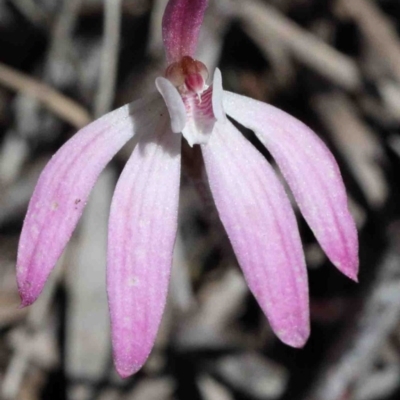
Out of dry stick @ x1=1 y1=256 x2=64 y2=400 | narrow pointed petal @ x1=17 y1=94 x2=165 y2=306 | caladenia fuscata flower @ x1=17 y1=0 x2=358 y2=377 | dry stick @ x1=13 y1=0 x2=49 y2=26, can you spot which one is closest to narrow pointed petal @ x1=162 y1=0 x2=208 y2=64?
caladenia fuscata flower @ x1=17 y1=0 x2=358 y2=377

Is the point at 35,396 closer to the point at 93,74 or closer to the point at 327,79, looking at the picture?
the point at 93,74

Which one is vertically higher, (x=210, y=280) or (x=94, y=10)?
(x=94, y=10)

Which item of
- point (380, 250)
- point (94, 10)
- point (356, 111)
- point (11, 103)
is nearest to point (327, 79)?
point (356, 111)

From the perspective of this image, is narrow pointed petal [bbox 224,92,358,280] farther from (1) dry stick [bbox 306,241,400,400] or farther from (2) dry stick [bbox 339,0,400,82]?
(2) dry stick [bbox 339,0,400,82]

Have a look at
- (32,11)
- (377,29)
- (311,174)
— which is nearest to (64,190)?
(311,174)

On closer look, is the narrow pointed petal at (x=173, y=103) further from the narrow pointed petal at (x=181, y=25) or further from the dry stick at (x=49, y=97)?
the dry stick at (x=49, y=97)

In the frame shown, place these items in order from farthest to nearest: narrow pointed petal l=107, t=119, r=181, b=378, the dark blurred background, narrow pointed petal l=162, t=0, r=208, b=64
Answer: the dark blurred background < narrow pointed petal l=162, t=0, r=208, b=64 < narrow pointed petal l=107, t=119, r=181, b=378

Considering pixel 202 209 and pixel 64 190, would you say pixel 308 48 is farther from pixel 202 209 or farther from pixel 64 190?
pixel 64 190
